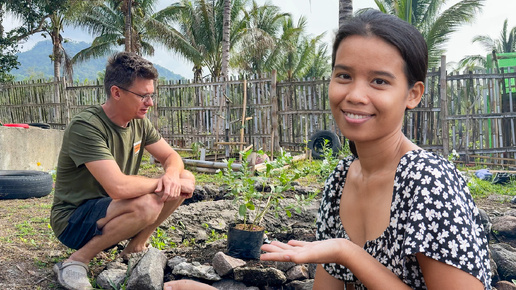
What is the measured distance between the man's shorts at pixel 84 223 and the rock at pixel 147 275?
0.48m

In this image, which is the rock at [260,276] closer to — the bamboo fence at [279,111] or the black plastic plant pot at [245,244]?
the black plastic plant pot at [245,244]

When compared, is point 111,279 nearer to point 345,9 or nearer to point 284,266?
point 284,266

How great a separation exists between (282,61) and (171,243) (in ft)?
83.8

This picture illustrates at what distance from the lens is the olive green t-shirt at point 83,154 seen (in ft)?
10.3

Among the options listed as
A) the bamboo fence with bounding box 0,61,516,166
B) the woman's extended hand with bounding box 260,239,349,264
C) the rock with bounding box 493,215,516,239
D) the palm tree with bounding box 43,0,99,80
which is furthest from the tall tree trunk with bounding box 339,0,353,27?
the palm tree with bounding box 43,0,99,80

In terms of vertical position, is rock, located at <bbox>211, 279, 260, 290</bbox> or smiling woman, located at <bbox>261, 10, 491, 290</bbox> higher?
smiling woman, located at <bbox>261, 10, 491, 290</bbox>

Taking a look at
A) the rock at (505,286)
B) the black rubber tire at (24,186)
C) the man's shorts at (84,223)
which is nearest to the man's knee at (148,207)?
the man's shorts at (84,223)

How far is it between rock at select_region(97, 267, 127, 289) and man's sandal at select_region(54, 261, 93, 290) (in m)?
0.08

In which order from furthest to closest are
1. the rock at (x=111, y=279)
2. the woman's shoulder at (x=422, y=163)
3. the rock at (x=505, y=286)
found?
the rock at (x=111, y=279), the rock at (x=505, y=286), the woman's shoulder at (x=422, y=163)

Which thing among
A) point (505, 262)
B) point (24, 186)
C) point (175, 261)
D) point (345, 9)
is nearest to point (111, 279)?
point (175, 261)

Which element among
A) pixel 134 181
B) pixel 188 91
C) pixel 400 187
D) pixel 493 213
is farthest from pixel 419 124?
pixel 400 187

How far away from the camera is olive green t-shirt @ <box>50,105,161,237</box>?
3152 mm

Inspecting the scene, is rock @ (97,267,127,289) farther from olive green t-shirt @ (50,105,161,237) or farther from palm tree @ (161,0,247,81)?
palm tree @ (161,0,247,81)

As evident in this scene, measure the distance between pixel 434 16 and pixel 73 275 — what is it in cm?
2035
